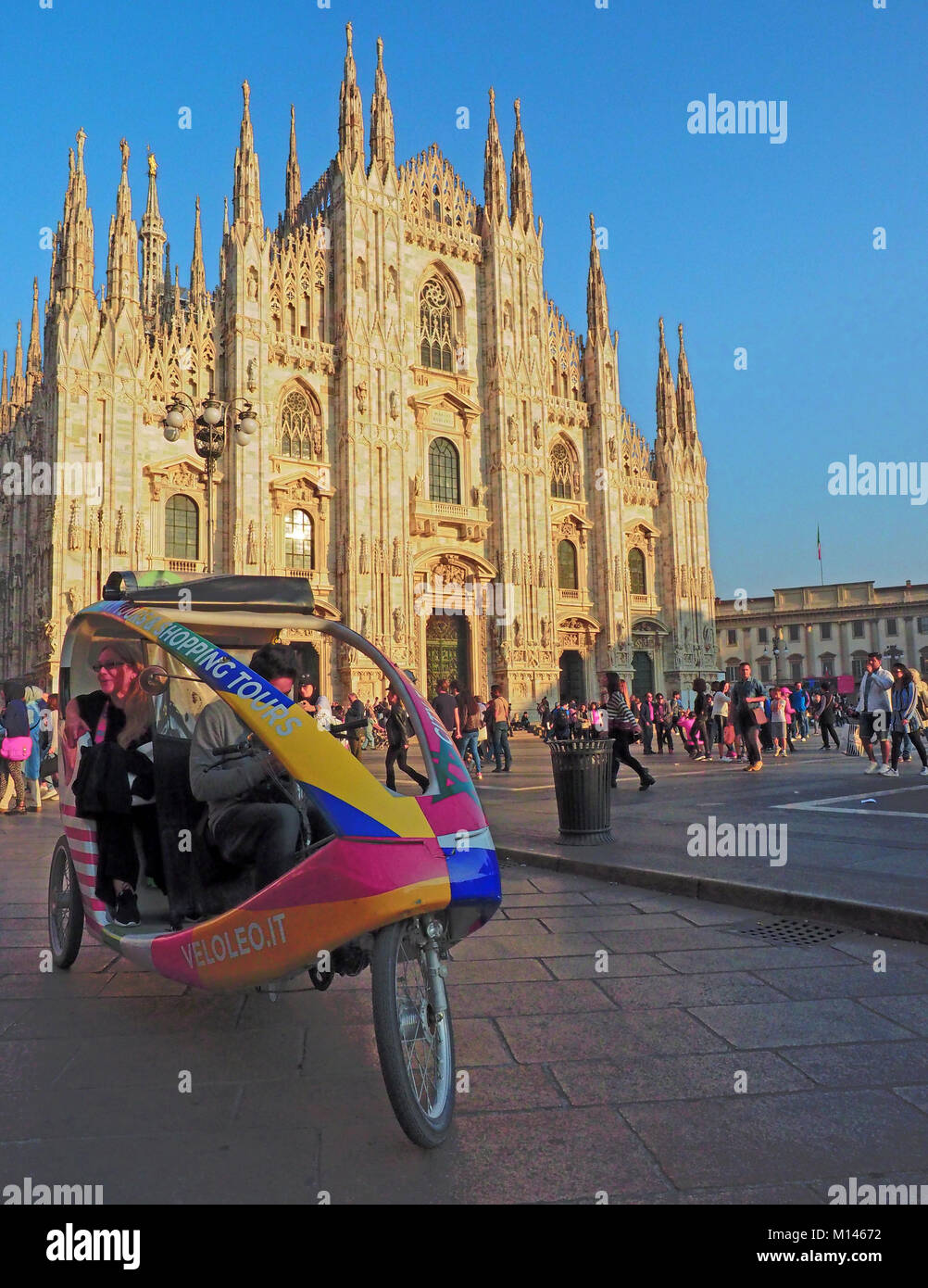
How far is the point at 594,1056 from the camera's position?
3174mm

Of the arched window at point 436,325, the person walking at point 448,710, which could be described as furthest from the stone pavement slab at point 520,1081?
the arched window at point 436,325

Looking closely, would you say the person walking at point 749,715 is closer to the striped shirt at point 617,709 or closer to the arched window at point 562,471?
the striped shirt at point 617,709

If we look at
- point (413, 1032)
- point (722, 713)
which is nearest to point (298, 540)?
point (722, 713)

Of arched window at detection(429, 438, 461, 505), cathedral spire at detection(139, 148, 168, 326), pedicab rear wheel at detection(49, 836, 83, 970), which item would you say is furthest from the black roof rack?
cathedral spire at detection(139, 148, 168, 326)

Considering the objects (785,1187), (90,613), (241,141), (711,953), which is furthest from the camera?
(241,141)

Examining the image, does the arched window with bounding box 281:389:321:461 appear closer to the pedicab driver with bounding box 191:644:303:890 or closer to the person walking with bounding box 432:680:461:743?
the person walking with bounding box 432:680:461:743

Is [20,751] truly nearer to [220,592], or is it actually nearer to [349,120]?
[220,592]

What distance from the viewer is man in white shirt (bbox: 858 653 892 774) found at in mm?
12781

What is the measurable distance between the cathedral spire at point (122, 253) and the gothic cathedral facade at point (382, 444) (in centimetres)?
9

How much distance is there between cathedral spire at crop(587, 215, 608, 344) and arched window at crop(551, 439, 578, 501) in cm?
505
